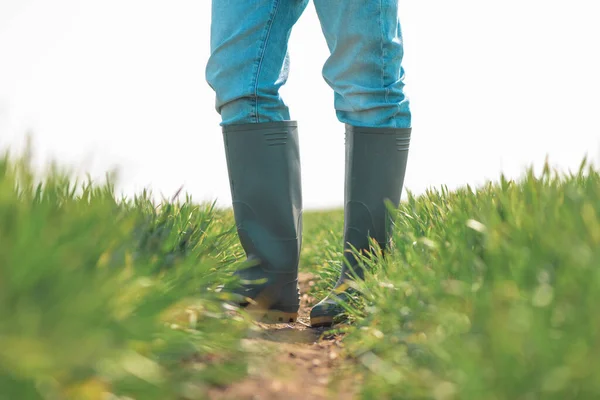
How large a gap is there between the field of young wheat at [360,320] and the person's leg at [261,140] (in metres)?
0.55

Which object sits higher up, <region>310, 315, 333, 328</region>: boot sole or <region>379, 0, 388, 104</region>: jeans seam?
<region>379, 0, 388, 104</region>: jeans seam

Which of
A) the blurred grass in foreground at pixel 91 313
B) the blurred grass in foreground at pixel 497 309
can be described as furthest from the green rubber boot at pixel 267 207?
the blurred grass in foreground at pixel 91 313

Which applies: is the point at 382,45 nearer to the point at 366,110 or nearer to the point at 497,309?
the point at 366,110

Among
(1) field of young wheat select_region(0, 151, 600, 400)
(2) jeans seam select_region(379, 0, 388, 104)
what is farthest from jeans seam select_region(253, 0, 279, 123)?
(1) field of young wheat select_region(0, 151, 600, 400)

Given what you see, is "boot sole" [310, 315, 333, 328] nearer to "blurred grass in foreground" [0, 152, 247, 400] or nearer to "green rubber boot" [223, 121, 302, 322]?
"green rubber boot" [223, 121, 302, 322]

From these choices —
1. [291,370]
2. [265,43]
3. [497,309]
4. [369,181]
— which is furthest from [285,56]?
[497,309]

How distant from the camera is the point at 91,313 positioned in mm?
1010

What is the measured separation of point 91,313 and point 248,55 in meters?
1.34

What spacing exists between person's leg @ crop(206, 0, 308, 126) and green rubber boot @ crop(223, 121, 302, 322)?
7 cm

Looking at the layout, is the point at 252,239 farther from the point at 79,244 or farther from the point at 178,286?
the point at 79,244

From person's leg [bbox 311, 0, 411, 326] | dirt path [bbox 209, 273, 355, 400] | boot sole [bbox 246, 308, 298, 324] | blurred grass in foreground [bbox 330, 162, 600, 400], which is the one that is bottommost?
boot sole [bbox 246, 308, 298, 324]

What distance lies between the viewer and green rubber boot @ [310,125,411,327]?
2240mm

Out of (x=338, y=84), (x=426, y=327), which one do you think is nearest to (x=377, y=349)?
(x=426, y=327)

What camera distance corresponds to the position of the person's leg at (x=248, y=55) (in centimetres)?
211
